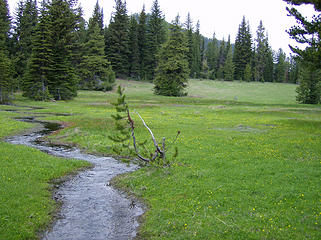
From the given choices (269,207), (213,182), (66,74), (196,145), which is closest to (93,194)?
(213,182)

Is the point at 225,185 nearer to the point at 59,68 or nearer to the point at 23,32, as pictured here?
the point at 59,68

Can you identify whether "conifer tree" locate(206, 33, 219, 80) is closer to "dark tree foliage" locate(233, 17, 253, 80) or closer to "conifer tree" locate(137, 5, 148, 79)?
"dark tree foliage" locate(233, 17, 253, 80)

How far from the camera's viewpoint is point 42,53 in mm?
49375

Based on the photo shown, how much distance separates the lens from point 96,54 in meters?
74.4

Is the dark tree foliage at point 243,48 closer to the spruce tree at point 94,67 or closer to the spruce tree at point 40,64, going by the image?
the spruce tree at point 94,67

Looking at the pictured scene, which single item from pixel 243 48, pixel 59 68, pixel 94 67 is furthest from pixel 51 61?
pixel 243 48

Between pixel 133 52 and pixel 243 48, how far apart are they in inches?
1750

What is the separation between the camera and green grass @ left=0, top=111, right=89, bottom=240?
8477 mm

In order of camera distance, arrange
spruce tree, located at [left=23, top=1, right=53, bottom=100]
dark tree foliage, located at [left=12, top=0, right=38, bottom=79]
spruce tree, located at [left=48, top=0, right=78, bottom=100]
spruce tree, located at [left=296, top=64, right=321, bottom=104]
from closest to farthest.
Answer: spruce tree, located at [left=23, top=1, right=53, bottom=100], spruce tree, located at [left=48, top=0, right=78, bottom=100], spruce tree, located at [left=296, top=64, right=321, bottom=104], dark tree foliage, located at [left=12, top=0, right=38, bottom=79]

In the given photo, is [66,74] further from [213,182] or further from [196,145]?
[213,182]

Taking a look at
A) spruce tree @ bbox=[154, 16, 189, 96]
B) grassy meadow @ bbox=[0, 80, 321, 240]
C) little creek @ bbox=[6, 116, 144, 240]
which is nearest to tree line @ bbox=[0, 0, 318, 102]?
spruce tree @ bbox=[154, 16, 189, 96]

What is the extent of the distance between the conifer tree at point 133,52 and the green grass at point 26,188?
75349mm

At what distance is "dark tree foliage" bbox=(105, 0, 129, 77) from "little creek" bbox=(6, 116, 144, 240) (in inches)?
2943

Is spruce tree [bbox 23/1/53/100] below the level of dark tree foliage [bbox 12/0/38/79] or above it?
below
